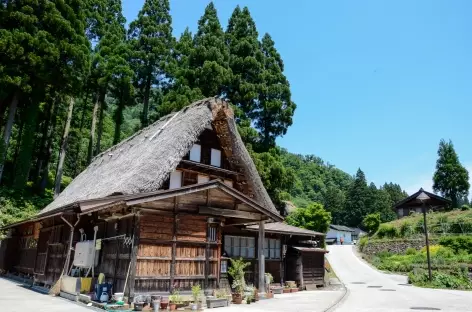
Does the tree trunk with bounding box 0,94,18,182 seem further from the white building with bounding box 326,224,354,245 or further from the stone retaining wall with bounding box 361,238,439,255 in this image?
the white building with bounding box 326,224,354,245

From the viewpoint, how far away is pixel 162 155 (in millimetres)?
14172

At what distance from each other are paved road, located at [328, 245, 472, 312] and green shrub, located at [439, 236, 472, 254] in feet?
22.8

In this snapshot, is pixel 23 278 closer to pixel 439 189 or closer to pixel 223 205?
pixel 223 205

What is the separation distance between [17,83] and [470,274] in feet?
106

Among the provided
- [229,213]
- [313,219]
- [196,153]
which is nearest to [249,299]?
[229,213]

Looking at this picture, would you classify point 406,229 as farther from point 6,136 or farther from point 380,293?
point 6,136

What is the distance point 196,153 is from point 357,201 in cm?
6095

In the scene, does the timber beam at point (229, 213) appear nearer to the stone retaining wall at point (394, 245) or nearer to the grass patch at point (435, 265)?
the grass patch at point (435, 265)

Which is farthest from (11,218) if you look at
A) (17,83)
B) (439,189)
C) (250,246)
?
(439,189)

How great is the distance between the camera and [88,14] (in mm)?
29781

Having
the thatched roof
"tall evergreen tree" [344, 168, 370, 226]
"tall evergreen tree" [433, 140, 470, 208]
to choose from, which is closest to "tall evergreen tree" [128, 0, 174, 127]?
the thatched roof

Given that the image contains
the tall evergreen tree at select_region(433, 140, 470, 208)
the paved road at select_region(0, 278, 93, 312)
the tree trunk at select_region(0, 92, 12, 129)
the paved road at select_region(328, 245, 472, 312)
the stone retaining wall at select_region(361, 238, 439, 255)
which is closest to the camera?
the paved road at select_region(0, 278, 93, 312)

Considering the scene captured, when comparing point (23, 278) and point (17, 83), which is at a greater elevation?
point (17, 83)

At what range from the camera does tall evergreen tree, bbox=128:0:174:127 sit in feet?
111
